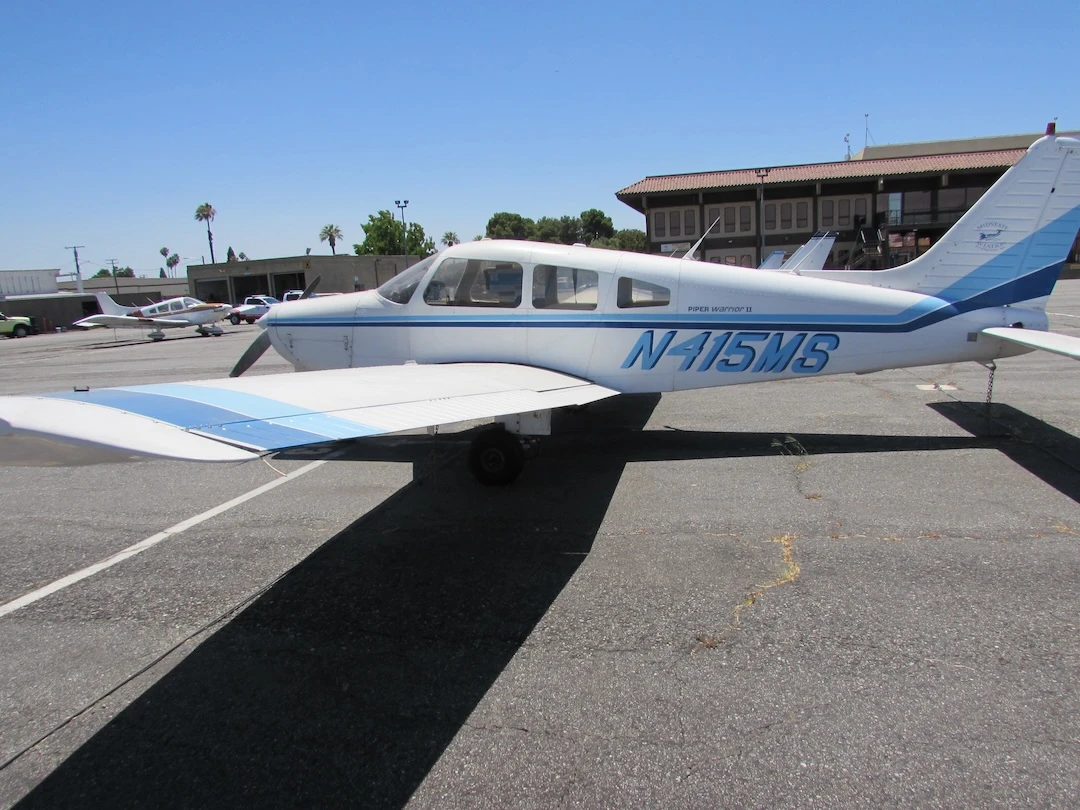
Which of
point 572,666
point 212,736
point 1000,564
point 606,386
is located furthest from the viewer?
point 606,386

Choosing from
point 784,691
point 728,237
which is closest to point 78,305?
point 728,237

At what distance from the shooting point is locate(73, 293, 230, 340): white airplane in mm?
33062

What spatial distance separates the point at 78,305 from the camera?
61406mm

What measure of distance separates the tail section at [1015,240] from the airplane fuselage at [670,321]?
21 cm

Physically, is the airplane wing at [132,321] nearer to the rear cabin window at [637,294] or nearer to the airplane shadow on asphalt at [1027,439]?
the rear cabin window at [637,294]

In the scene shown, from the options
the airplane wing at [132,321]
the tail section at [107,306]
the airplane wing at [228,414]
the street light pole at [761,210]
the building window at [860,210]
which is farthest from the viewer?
the building window at [860,210]

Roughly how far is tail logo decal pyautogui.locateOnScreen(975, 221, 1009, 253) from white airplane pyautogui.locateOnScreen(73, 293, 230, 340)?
32.1 meters

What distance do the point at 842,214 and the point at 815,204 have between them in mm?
2169

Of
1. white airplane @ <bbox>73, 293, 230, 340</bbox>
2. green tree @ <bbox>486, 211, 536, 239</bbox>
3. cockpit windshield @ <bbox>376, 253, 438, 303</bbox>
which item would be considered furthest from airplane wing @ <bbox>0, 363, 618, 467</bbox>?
green tree @ <bbox>486, 211, 536, 239</bbox>

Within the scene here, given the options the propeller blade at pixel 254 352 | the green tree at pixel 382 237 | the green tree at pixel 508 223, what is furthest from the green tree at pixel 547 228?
the propeller blade at pixel 254 352

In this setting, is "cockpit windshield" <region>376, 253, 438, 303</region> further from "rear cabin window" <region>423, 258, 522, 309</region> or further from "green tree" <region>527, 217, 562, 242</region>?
"green tree" <region>527, 217, 562, 242</region>

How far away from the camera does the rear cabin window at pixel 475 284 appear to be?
7.13 meters

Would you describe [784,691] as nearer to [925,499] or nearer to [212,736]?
[212,736]

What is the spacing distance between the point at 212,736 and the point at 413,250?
329 ft
